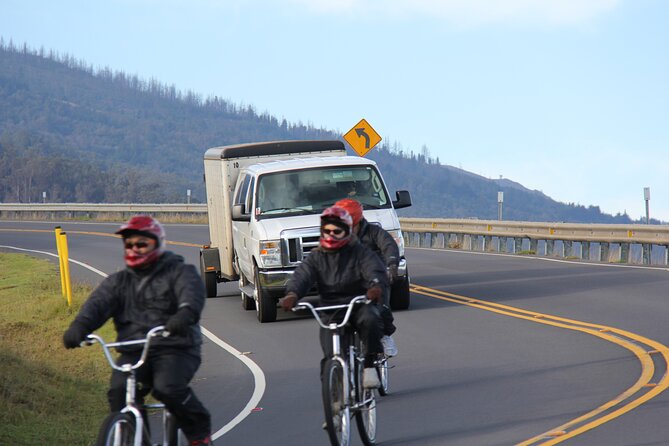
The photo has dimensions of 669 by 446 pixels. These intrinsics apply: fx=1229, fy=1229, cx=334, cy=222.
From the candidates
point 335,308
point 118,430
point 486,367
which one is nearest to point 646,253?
point 486,367

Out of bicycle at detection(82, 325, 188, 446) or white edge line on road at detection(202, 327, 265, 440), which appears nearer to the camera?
bicycle at detection(82, 325, 188, 446)

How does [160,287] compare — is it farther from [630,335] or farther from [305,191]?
[305,191]

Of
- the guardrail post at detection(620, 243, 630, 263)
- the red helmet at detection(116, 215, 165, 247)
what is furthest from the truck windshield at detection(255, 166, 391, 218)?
the guardrail post at detection(620, 243, 630, 263)

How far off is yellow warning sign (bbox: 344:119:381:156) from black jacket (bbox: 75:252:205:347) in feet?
80.1

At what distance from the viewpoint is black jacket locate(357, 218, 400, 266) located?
11.2 meters

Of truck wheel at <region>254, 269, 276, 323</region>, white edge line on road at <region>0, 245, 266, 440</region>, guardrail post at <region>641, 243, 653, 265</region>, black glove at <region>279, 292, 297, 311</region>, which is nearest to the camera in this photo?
black glove at <region>279, 292, 297, 311</region>

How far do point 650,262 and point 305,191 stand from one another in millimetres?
11559

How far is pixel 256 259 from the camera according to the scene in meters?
17.1

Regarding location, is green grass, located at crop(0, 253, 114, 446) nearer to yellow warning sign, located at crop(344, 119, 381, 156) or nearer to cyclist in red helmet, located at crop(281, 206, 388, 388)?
cyclist in red helmet, located at crop(281, 206, 388, 388)

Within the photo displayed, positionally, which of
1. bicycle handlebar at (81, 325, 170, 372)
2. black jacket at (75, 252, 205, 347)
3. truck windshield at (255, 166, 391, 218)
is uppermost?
truck windshield at (255, 166, 391, 218)

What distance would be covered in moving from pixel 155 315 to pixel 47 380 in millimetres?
5754

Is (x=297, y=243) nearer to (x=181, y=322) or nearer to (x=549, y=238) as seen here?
(x=181, y=322)

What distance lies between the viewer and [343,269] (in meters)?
9.14

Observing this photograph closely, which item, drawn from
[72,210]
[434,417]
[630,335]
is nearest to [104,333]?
[630,335]
